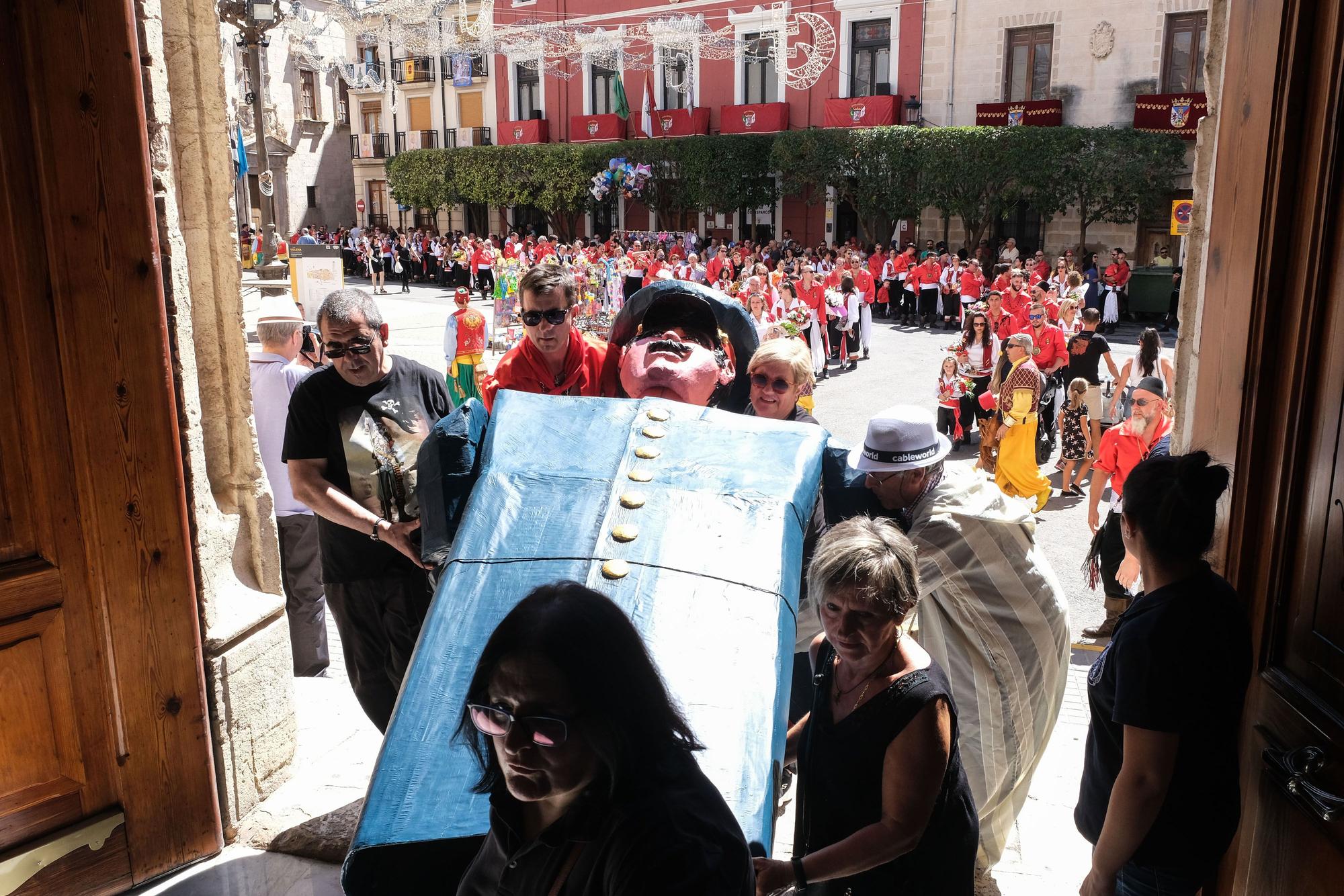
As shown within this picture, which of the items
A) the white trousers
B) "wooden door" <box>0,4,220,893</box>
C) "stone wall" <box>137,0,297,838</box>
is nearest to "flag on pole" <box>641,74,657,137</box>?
the white trousers

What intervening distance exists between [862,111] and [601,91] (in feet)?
33.3

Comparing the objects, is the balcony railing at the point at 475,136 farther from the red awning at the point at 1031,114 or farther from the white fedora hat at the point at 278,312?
the white fedora hat at the point at 278,312

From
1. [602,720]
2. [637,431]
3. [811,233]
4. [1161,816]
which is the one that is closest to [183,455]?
[637,431]

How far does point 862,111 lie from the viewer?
25.3 m

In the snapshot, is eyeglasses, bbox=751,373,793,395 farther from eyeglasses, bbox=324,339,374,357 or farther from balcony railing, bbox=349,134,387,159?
balcony railing, bbox=349,134,387,159

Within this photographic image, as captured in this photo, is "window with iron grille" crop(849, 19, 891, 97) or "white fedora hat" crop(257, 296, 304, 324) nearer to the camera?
"white fedora hat" crop(257, 296, 304, 324)

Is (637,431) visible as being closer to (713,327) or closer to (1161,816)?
(713,327)

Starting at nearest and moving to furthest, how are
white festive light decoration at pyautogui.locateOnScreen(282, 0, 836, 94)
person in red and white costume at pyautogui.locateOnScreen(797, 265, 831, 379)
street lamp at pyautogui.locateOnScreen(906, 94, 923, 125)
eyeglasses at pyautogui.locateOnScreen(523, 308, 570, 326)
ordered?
eyeglasses at pyautogui.locateOnScreen(523, 308, 570, 326)
person in red and white costume at pyautogui.locateOnScreen(797, 265, 831, 379)
white festive light decoration at pyautogui.locateOnScreen(282, 0, 836, 94)
street lamp at pyautogui.locateOnScreen(906, 94, 923, 125)

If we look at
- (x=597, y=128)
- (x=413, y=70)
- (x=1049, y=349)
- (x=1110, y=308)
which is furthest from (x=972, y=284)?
(x=413, y=70)

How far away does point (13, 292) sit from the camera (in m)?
2.57

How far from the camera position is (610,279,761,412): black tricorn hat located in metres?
3.30

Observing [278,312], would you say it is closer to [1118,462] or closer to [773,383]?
[773,383]

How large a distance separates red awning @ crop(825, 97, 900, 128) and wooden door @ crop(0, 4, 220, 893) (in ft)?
77.7

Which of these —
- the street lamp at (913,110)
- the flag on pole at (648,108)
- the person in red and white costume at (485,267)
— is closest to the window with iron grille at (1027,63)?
the street lamp at (913,110)
